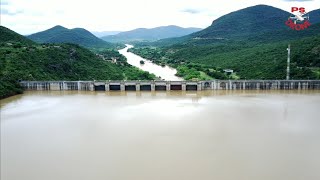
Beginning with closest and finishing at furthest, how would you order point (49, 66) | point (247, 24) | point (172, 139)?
1. point (172, 139)
2. point (49, 66)
3. point (247, 24)

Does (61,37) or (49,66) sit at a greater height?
(61,37)

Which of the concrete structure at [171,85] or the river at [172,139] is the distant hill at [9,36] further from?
the river at [172,139]

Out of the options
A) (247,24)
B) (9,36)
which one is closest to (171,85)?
(9,36)

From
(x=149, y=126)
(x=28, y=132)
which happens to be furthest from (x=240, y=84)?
(x=28, y=132)

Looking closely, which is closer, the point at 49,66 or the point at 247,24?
the point at 49,66

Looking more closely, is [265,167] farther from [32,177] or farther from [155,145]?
[32,177]

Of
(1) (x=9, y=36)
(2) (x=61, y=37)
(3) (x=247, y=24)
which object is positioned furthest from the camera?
(2) (x=61, y=37)

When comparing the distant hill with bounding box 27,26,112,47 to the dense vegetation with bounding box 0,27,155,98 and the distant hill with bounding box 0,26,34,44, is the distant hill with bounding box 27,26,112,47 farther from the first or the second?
the dense vegetation with bounding box 0,27,155,98

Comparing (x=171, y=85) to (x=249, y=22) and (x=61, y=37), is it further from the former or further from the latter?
(x=61, y=37)

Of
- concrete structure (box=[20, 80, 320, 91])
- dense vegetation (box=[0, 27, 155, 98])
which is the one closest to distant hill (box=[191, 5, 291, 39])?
dense vegetation (box=[0, 27, 155, 98])
